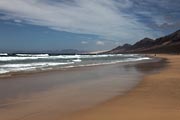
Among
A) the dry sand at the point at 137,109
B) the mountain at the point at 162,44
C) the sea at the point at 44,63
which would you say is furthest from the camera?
the mountain at the point at 162,44


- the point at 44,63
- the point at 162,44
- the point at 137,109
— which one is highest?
the point at 162,44

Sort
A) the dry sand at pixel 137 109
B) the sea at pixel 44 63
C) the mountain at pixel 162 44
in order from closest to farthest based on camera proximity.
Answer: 1. the dry sand at pixel 137 109
2. the sea at pixel 44 63
3. the mountain at pixel 162 44

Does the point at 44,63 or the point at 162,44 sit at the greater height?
the point at 162,44

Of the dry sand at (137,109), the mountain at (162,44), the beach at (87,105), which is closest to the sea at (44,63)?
the beach at (87,105)

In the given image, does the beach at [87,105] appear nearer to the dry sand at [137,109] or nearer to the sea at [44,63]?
the dry sand at [137,109]

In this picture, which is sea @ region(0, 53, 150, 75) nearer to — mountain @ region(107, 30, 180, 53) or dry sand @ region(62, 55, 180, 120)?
dry sand @ region(62, 55, 180, 120)

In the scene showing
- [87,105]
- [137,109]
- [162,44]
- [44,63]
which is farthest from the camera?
[162,44]

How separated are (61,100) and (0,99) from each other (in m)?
1.75

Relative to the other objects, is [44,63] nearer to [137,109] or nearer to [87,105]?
[87,105]

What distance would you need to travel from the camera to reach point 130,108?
6.97 meters

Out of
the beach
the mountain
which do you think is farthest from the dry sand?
the mountain

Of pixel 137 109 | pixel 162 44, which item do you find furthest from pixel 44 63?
pixel 162 44

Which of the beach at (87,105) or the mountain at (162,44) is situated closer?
the beach at (87,105)

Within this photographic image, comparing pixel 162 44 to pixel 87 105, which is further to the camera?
pixel 162 44
